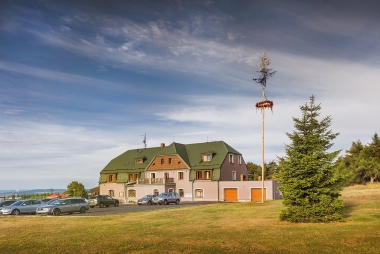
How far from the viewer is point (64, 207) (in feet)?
116

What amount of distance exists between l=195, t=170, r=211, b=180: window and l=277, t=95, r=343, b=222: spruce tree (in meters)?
38.1

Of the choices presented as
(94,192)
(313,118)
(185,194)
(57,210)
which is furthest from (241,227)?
(94,192)

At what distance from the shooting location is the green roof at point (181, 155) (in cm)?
6175

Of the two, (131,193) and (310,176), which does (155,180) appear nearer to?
(131,193)

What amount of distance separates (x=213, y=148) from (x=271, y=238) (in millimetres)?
48001

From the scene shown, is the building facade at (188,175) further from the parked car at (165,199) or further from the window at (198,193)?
the parked car at (165,199)

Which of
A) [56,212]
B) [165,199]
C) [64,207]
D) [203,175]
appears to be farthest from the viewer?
[203,175]

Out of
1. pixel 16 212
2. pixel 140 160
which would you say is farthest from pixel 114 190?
pixel 16 212

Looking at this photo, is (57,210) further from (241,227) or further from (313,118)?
(313,118)

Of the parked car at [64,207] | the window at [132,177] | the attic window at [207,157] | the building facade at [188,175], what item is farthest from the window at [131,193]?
the parked car at [64,207]

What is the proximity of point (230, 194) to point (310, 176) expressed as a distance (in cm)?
3703

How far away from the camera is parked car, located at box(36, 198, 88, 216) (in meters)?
34.5

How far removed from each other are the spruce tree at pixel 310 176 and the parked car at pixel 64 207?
22.2m

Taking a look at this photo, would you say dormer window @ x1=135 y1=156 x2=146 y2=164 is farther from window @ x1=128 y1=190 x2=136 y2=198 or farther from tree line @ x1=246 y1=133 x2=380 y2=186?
tree line @ x1=246 y1=133 x2=380 y2=186
